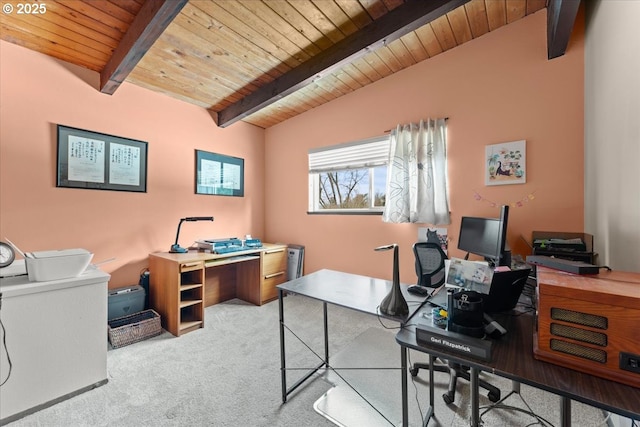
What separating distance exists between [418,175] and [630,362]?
225 centimetres

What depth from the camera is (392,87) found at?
3.09 metres

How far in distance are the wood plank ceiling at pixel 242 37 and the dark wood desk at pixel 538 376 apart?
2.19 m

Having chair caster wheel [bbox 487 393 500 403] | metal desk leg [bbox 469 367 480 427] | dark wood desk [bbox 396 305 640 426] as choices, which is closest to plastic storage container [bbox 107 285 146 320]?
dark wood desk [bbox 396 305 640 426]

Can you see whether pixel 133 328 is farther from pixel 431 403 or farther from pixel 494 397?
pixel 494 397

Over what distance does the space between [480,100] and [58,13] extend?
3544 mm

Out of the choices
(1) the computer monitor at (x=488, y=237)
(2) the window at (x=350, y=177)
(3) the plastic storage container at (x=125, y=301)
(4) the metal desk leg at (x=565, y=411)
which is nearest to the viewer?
(4) the metal desk leg at (x=565, y=411)

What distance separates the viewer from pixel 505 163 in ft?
8.09

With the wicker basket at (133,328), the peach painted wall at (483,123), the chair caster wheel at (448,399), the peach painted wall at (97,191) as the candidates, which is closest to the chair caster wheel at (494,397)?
the chair caster wheel at (448,399)

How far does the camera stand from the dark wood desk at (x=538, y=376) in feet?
2.36

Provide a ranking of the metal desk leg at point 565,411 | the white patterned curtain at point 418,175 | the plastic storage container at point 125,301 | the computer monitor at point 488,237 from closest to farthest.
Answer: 1. the metal desk leg at point 565,411
2. the computer monitor at point 488,237
3. the plastic storage container at point 125,301
4. the white patterned curtain at point 418,175

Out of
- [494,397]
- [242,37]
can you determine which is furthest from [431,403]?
[242,37]

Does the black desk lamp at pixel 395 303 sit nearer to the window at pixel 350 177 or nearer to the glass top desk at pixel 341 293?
the glass top desk at pixel 341 293

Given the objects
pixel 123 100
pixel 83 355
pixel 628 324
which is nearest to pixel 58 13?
pixel 123 100

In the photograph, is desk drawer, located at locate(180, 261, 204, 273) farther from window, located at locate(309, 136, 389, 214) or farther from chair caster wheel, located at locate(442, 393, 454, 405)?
chair caster wheel, located at locate(442, 393, 454, 405)
